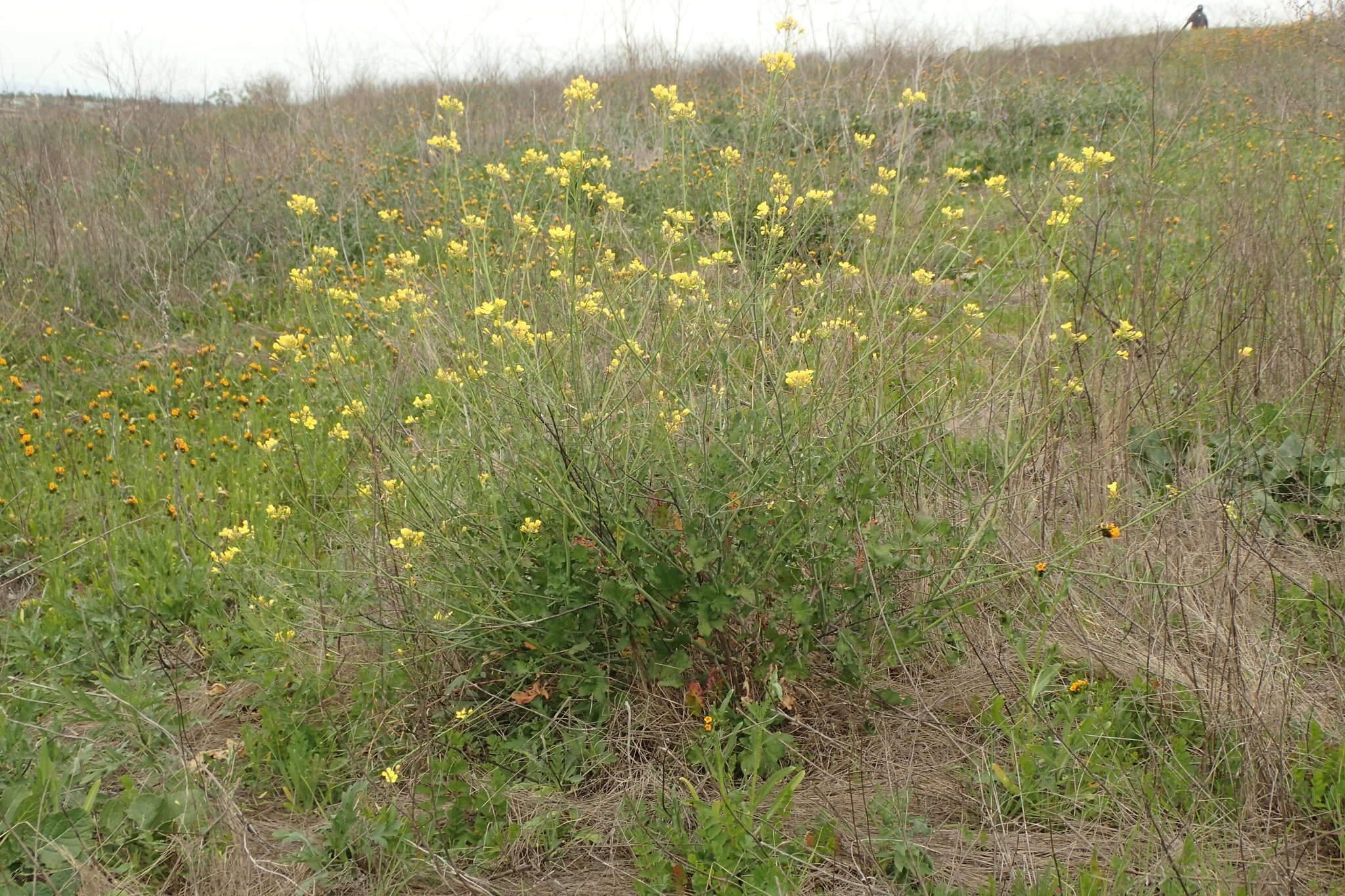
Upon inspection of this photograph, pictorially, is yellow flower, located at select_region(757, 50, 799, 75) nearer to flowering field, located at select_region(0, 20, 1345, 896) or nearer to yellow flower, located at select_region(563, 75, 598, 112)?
flowering field, located at select_region(0, 20, 1345, 896)

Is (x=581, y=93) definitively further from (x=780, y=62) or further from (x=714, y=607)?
(x=714, y=607)

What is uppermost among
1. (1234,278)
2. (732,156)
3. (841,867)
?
(732,156)

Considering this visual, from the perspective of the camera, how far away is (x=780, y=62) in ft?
7.15

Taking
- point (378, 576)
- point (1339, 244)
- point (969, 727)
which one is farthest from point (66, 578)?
point (1339, 244)

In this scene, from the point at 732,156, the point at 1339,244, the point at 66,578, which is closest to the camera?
the point at 732,156

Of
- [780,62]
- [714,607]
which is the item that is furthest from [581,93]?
[714,607]

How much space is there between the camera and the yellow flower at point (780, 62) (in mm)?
2178

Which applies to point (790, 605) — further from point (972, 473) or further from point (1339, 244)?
point (1339, 244)

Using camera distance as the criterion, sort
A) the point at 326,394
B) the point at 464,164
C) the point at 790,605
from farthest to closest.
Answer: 1. the point at 464,164
2. the point at 326,394
3. the point at 790,605

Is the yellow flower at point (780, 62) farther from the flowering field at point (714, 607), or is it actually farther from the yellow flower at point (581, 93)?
the yellow flower at point (581, 93)

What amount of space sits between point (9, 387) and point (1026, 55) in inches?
449

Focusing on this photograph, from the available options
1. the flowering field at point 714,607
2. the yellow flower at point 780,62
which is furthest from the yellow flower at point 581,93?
the yellow flower at point 780,62

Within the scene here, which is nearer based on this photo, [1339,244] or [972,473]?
[972,473]

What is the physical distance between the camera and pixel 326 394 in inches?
177
